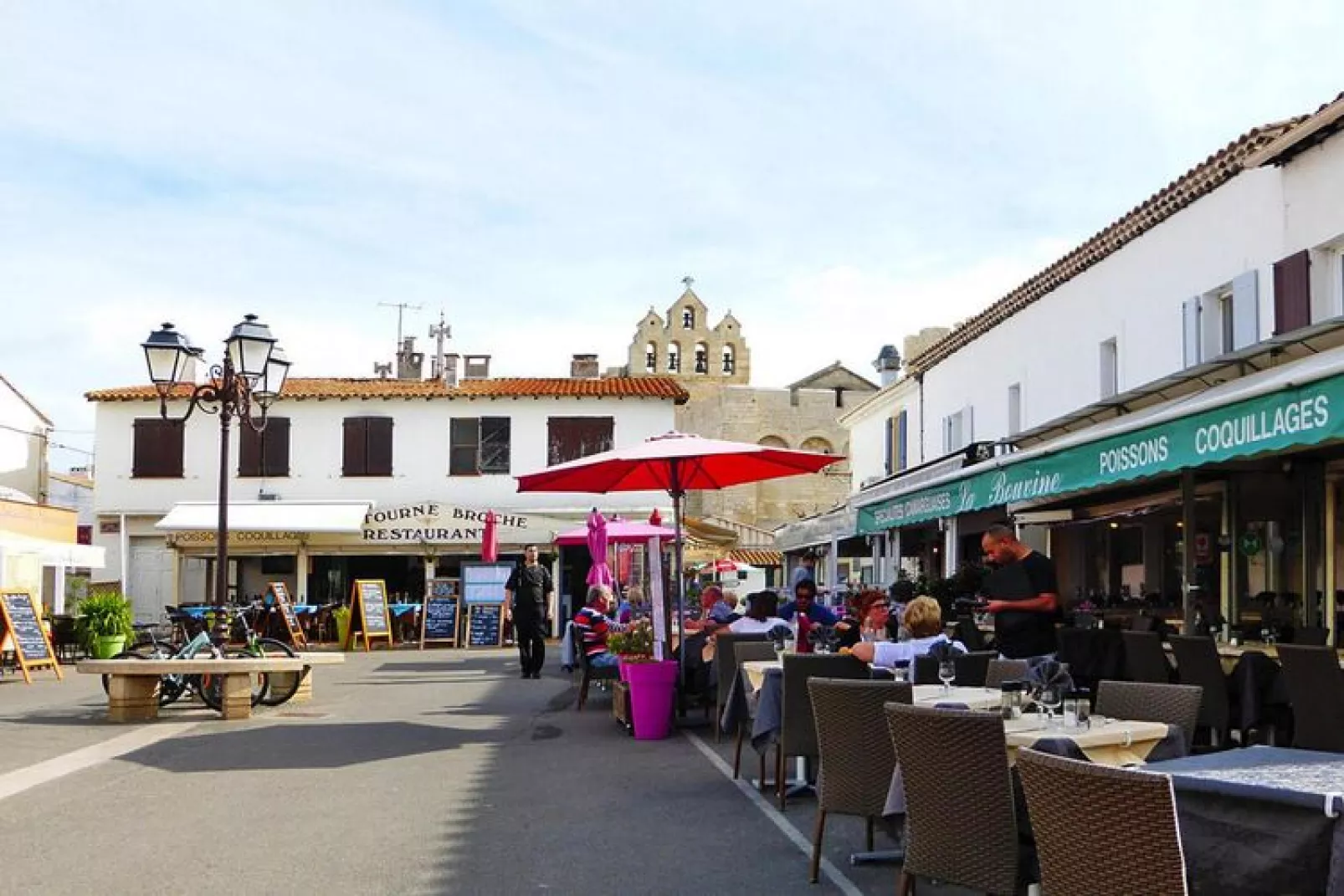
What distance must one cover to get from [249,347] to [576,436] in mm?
17526

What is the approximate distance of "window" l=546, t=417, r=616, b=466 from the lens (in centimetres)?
3109

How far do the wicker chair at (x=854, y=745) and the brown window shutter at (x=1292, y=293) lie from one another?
291 inches

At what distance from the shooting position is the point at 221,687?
12.7 m

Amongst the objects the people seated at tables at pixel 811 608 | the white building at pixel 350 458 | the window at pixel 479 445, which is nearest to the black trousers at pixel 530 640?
the people seated at tables at pixel 811 608

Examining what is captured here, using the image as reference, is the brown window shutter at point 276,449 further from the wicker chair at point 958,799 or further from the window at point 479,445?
the wicker chair at point 958,799

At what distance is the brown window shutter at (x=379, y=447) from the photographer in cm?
3112

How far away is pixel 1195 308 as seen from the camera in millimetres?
13914

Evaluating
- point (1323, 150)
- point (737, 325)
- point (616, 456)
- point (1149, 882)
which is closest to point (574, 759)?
point (616, 456)

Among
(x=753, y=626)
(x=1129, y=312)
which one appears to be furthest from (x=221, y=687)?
(x=1129, y=312)

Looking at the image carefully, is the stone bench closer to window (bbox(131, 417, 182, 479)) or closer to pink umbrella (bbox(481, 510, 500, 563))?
pink umbrella (bbox(481, 510, 500, 563))

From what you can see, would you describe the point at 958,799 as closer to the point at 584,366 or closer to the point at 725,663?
the point at 725,663

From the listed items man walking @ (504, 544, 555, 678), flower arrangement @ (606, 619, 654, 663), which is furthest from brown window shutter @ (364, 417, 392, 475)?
flower arrangement @ (606, 619, 654, 663)

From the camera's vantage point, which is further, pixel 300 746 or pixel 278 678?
pixel 278 678

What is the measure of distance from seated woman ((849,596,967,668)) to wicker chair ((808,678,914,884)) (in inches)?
60.4
